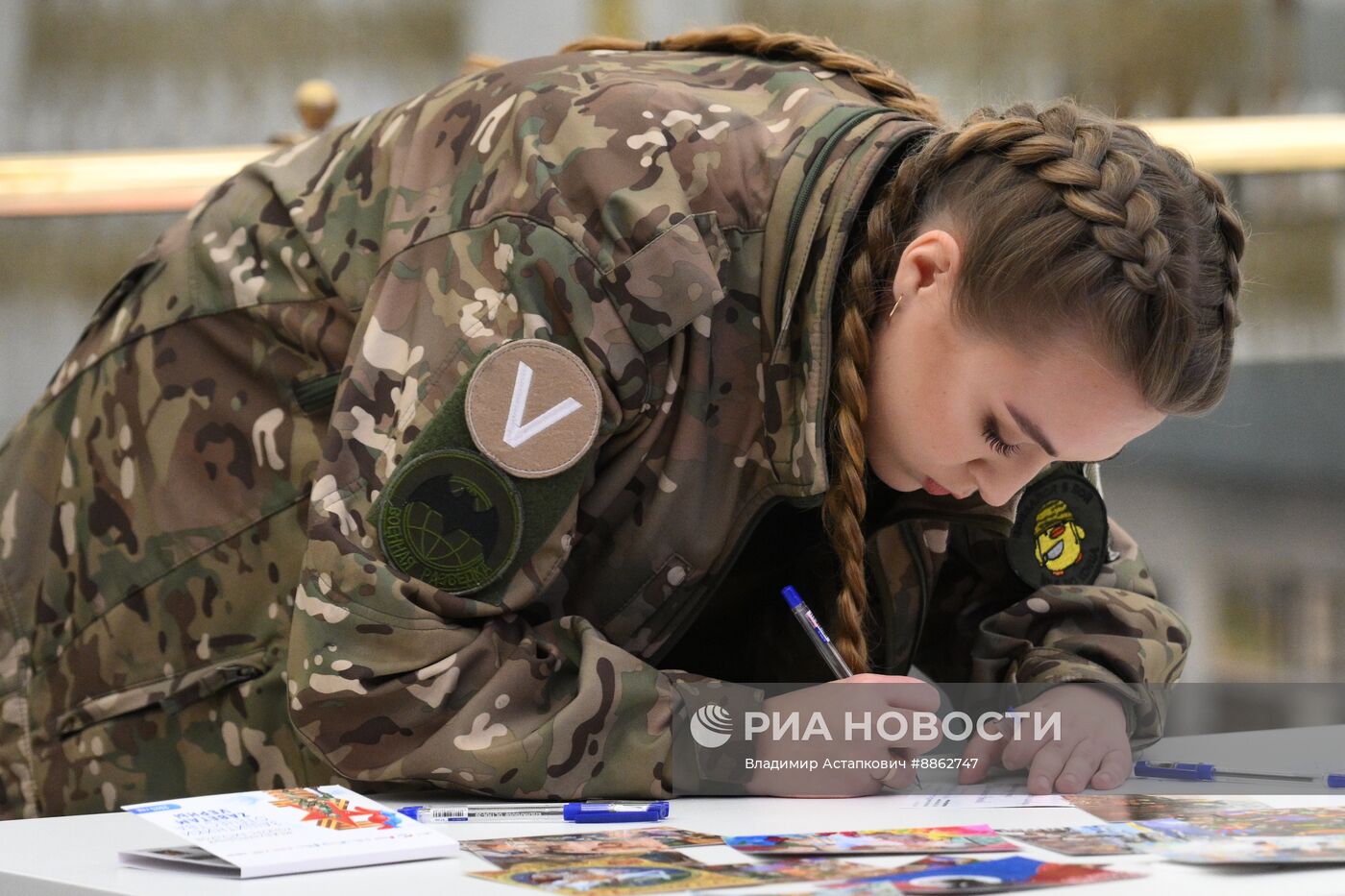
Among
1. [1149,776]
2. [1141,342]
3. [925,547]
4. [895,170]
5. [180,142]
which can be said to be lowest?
[1149,776]

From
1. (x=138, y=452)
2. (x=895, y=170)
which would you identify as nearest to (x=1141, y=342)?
(x=895, y=170)

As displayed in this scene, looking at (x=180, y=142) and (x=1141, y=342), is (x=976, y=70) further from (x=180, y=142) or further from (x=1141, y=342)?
(x=1141, y=342)

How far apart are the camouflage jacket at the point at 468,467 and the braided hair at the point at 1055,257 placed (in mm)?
47

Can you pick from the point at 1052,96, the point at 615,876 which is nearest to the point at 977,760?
the point at 615,876

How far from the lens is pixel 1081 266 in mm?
1140

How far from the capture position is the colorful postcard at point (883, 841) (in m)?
0.88

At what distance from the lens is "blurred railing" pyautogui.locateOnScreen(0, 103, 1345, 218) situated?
2.36 m

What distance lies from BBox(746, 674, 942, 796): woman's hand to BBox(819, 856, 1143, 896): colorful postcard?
11.5 inches

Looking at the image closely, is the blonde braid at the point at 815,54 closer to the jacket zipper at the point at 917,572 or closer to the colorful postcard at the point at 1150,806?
the jacket zipper at the point at 917,572

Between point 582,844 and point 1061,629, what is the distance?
25.7 inches

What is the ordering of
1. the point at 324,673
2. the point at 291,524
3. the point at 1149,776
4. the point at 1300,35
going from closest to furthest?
the point at 324,673 < the point at 1149,776 < the point at 291,524 < the point at 1300,35

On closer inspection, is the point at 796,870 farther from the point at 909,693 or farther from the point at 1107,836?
the point at 909,693

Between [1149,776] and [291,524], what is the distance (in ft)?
2.39

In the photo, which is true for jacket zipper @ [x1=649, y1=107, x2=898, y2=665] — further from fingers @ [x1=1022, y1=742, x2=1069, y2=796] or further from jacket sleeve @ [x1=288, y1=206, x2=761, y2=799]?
fingers @ [x1=1022, y1=742, x2=1069, y2=796]
